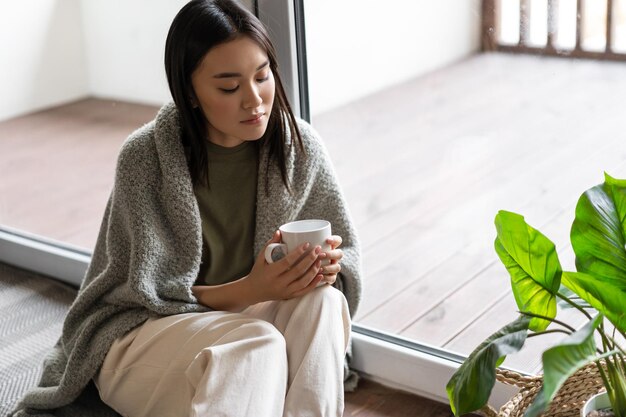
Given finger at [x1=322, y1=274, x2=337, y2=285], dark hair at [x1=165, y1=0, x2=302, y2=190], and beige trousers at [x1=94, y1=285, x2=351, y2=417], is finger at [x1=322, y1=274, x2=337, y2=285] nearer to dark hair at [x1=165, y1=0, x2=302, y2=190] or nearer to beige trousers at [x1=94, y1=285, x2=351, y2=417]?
beige trousers at [x1=94, y1=285, x2=351, y2=417]

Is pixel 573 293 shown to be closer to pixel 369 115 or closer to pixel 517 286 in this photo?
pixel 517 286

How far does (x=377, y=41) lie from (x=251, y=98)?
48 centimetres

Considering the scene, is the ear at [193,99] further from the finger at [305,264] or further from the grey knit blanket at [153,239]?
the finger at [305,264]

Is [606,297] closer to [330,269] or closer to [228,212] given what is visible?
[330,269]

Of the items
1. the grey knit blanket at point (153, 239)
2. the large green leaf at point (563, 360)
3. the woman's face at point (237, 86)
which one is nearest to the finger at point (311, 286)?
the grey knit blanket at point (153, 239)

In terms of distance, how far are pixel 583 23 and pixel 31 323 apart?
1504mm

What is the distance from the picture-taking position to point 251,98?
5.12ft

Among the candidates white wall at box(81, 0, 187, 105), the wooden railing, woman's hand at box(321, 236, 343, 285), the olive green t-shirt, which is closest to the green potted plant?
woman's hand at box(321, 236, 343, 285)

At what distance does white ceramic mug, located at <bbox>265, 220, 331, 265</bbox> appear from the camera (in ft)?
4.95

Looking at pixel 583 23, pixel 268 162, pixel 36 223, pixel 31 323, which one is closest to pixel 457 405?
pixel 268 162

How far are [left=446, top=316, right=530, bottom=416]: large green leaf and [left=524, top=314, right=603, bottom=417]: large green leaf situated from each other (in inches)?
5.7

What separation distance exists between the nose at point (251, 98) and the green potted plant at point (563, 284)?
478 millimetres

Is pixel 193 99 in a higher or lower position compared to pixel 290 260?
higher

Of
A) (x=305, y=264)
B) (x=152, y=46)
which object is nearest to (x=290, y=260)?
(x=305, y=264)
